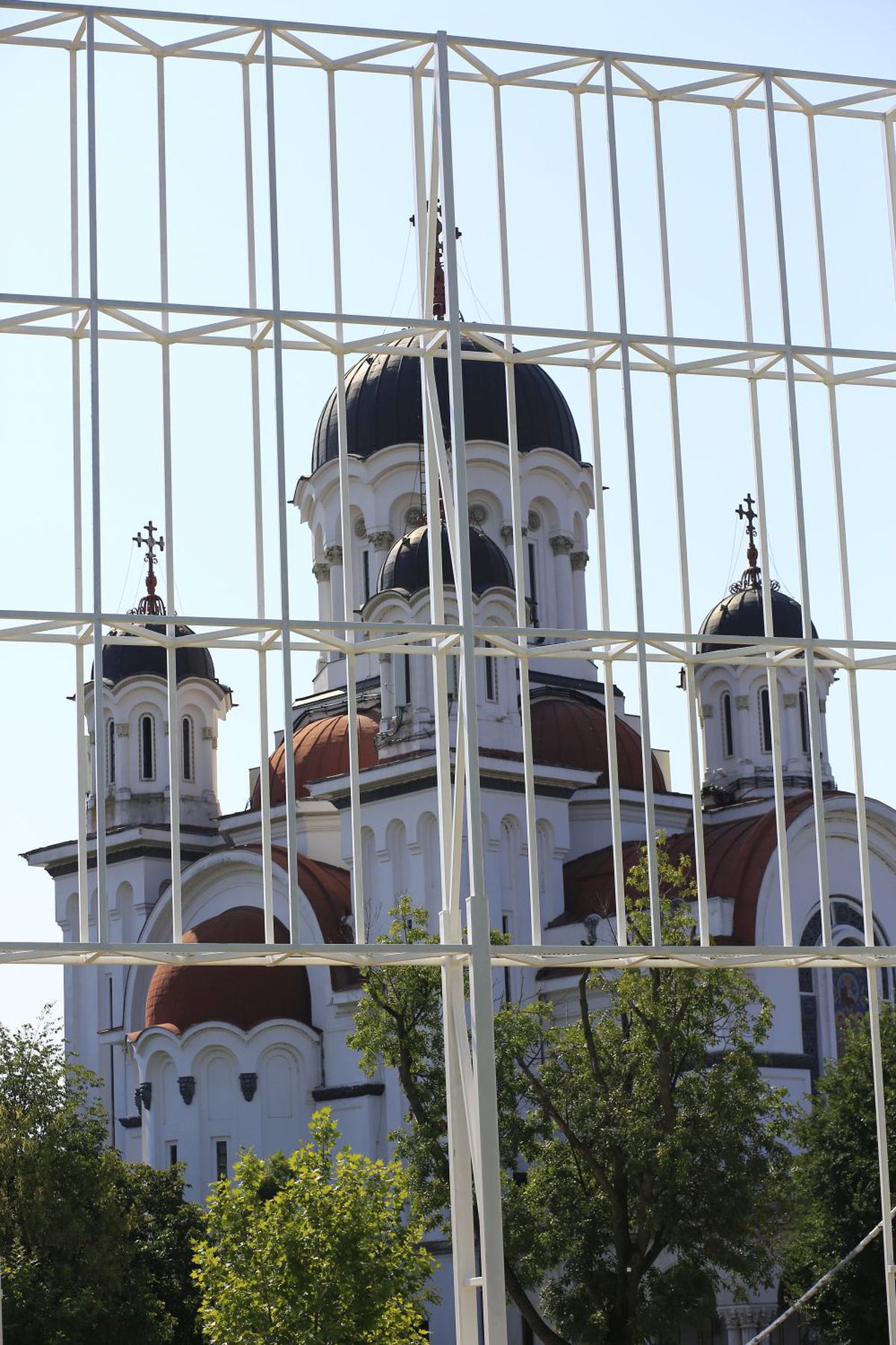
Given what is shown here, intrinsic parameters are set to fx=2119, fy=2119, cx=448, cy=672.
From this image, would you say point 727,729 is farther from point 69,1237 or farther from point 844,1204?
point 69,1237

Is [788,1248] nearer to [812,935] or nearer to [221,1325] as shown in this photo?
[812,935]

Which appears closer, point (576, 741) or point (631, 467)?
point (631, 467)

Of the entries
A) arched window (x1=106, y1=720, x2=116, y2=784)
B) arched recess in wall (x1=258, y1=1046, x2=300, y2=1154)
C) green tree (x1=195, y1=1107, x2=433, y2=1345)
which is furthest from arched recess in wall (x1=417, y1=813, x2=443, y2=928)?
green tree (x1=195, y1=1107, x2=433, y2=1345)

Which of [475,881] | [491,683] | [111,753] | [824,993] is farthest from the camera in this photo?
[111,753]

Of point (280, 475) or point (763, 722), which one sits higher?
point (763, 722)

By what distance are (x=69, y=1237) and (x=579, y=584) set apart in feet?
72.8

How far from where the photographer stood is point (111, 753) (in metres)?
46.0

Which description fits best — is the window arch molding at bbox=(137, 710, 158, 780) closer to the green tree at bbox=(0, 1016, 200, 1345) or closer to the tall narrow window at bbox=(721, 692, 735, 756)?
the tall narrow window at bbox=(721, 692, 735, 756)

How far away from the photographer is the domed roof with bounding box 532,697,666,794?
41.9 metres

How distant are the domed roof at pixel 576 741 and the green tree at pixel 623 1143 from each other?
12253 mm

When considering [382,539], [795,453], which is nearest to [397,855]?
[382,539]

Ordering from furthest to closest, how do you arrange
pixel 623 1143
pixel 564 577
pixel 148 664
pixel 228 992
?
pixel 564 577 < pixel 148 664 < pixel 228 992 < pixel 623 1143

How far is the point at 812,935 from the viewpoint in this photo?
39.5 m

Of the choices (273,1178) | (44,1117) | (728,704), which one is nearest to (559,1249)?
(273,1178)
